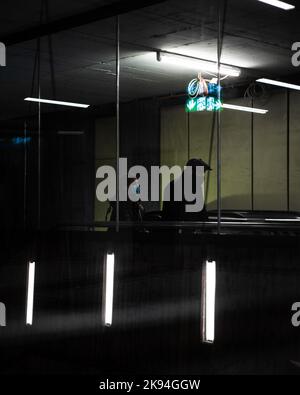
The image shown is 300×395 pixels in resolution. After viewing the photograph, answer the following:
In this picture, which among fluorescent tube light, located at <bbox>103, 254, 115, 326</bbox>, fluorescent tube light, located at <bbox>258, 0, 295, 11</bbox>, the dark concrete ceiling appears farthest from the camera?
the dark concrete ceiling

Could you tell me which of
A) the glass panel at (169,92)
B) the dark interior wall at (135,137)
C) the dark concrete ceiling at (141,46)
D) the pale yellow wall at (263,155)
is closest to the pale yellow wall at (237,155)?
the pale yellow wall at (263,155)

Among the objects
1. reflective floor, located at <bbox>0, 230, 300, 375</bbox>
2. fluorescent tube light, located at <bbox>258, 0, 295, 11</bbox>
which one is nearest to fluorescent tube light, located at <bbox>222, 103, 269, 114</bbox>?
fluorescent tube light, located at <bbox>258, 0, 295, 11</bbox>

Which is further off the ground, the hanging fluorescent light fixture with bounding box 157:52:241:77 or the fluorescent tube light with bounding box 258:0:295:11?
the fluorescent tube light with bounding box 258:0:295:11

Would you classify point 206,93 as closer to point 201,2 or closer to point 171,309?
point 201,2

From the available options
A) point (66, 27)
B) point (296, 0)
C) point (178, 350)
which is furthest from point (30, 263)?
point (296, 0)

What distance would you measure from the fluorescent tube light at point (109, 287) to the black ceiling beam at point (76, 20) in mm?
2450

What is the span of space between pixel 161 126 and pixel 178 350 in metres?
4.03

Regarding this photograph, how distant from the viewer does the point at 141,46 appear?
6.83 meters

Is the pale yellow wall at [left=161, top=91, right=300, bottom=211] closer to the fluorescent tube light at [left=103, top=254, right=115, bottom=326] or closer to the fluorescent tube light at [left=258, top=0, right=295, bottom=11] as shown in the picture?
the fluorescent tube light at [left=258, top=0, right=295, bottom=11]

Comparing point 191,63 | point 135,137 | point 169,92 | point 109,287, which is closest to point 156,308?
point 109,287

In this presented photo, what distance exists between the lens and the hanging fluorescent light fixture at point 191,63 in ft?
22.4

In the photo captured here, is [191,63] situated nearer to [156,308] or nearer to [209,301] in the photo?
[156,308]

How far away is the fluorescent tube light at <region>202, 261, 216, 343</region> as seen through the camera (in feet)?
11.1
